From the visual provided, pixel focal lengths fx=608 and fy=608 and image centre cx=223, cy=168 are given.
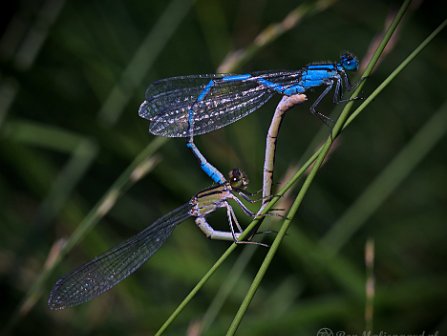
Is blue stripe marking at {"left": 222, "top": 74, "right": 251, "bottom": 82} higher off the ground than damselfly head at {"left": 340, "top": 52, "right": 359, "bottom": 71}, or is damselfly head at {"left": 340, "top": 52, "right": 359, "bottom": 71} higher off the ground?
blue stripe marking at {"left": 222, "top": 74, "right": 251, "bottom": 82}

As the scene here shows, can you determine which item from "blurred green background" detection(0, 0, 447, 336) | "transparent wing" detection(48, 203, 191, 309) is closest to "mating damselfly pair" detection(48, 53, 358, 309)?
"transparent wing" detection(48, 203, 191, 309)

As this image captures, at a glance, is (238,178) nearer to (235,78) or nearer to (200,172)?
(235,78)

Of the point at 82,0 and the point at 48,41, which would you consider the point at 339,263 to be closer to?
the point at 48,41

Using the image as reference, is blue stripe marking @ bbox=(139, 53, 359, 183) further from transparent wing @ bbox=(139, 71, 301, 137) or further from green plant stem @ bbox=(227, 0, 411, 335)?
green plant stem @ bbox=(227, 0, 411, 335)

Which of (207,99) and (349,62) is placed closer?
(349,62)

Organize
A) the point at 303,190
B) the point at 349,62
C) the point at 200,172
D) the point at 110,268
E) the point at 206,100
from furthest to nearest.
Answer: the point at 200,172, the point at 206,100, the point at 110,268, the point at 349,62, the point at 303,190

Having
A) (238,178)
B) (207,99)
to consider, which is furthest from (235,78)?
(238,178)
